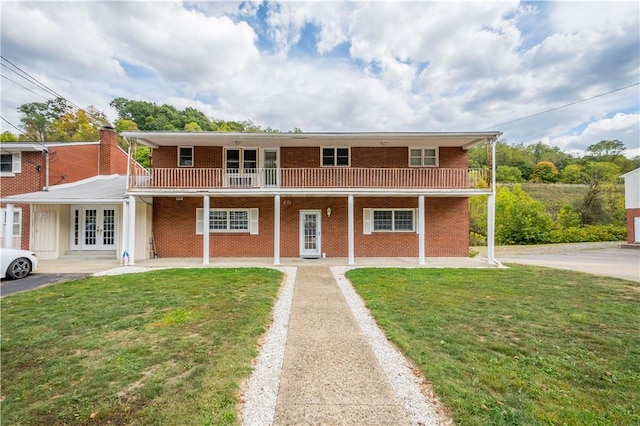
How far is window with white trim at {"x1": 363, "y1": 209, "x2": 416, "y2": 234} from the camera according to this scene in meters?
14.3

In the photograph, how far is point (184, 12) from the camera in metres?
12.7

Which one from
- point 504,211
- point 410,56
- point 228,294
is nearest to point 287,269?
point 228,294

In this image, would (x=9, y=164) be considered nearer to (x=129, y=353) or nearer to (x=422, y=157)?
(x=129, y=353)

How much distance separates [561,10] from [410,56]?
312 inches

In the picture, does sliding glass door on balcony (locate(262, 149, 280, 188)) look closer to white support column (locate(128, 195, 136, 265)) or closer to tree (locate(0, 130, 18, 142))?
white support column (locate(128, 195, 136, 265))

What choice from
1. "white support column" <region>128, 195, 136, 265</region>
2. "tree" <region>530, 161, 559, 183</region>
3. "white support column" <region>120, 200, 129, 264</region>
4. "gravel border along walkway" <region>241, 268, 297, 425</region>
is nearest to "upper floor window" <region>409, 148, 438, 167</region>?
"gravel border along walkway" <region>241, 268, 297, 425</region>

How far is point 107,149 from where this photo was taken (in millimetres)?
16578

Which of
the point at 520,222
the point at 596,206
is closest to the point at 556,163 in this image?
the point at 596,206

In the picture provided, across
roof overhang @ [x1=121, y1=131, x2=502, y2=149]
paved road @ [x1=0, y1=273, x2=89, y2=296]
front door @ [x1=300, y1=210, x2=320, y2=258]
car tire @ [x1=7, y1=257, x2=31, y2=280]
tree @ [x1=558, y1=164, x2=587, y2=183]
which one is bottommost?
paved road @ [x1=0, y1=273, x2=89, y2=296]

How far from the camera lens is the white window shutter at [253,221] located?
1416cm

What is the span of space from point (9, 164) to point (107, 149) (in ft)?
13.1

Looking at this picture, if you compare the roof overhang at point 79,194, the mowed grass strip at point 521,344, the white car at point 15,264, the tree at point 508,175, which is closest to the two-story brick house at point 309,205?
the roof overhang at point 79,194

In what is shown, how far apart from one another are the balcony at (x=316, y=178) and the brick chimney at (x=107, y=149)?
485 cm

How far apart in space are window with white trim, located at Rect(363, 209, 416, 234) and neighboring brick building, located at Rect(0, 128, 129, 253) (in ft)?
46.5
